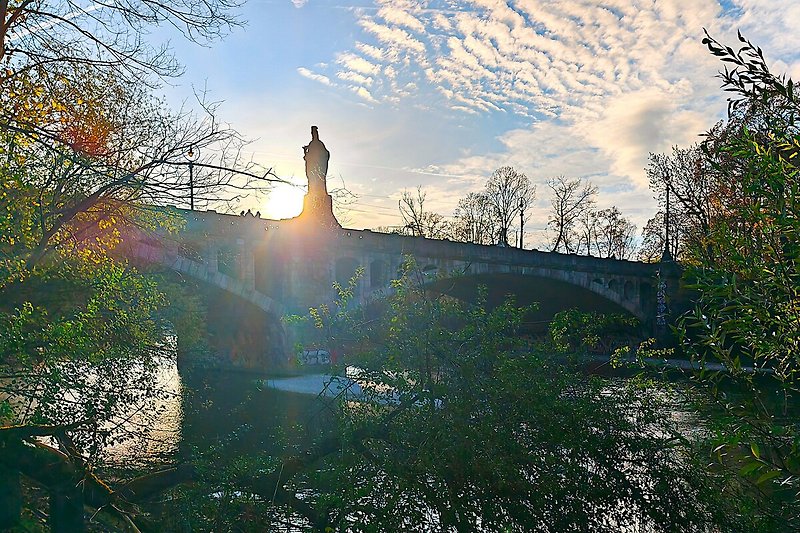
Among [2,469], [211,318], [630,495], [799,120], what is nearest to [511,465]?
[630,495]

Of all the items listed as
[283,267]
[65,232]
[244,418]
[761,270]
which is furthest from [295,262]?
[761,270]

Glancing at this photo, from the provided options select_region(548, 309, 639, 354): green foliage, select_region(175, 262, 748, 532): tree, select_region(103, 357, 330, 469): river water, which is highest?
select_region(548, 309, 639, 354): green foliage

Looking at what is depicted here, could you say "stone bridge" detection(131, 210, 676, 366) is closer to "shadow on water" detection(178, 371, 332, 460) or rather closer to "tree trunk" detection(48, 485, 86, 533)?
"shadow on water" detection(178, 371, 332, 460)

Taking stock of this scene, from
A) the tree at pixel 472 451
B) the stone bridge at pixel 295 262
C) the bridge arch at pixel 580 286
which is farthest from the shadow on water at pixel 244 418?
the bridge arch at pixel 580 286

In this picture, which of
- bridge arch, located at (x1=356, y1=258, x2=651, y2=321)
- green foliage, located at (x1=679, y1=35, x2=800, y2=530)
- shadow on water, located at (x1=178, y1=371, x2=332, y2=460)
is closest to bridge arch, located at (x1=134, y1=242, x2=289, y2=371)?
shadow on water, located at (x1=178, y1=371, x2=332, y2=460)

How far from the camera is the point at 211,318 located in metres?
32.7

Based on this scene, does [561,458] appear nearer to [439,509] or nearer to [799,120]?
[439,509]

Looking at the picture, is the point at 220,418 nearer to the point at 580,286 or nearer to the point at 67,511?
the point at 67,511

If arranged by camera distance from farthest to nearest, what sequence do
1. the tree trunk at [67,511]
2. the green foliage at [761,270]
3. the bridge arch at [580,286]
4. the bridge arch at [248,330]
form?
the bridge arch at [580,286] → the bridge arch at [248,330] → the tree trunk at [67,511] → the green foliage at [761,270]

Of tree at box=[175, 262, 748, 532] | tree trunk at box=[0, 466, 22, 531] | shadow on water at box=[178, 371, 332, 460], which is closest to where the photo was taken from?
tree at box=[175, 262, 748, 532]

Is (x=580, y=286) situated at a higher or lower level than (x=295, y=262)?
lower

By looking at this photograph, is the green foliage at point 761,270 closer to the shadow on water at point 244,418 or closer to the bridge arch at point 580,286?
the shadow on water at point 244,418

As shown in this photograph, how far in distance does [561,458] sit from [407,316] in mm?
1847

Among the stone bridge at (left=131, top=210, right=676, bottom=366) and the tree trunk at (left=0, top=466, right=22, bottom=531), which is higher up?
the stone bridge at (left=131, top=210, right=676, bottom=366)
